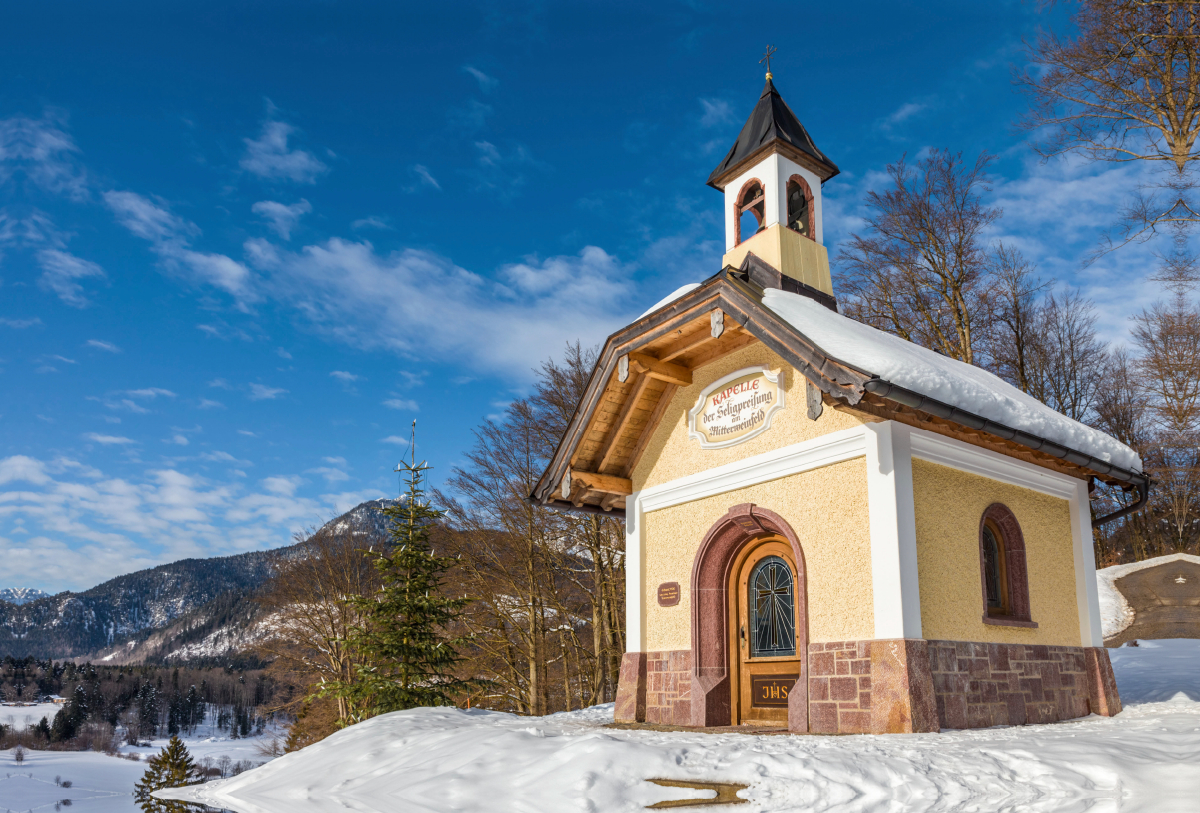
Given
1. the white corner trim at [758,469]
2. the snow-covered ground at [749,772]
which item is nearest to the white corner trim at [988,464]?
the white corner trim at [758,469]

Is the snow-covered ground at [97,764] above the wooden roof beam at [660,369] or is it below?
below

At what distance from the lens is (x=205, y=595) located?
195 m

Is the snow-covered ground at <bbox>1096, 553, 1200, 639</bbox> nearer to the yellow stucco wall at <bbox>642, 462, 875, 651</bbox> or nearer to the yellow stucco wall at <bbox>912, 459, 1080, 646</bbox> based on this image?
the yellow stucco wall at <bbox>912, 459, 1080, 646</bbox>

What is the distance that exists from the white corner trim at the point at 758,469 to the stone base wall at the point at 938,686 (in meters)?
1.83

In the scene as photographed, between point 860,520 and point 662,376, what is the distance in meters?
3.23

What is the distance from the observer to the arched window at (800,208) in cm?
1189

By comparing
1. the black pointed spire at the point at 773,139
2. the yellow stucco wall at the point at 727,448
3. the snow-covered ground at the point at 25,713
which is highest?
the black pointed spire at the point at 773,139

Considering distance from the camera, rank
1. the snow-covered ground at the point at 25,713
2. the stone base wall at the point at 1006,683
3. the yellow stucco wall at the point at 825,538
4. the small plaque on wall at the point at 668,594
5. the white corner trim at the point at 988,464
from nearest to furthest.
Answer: the stone base wall at the point at 1006,683 → the yellow stucco wall at the point at 825,538 → the white corner trim at the point at 988,464 → the small plaque on wall at the point at 668,594 → the snow-covered ground at the point at 25,713

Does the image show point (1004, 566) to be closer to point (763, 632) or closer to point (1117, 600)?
point (763, 632)

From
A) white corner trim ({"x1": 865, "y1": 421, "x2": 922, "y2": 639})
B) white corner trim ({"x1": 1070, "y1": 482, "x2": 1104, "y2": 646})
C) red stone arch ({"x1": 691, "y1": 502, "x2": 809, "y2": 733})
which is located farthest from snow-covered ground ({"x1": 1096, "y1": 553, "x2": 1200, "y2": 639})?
white corner trim ({"x1": 865, "y1": 421, "x2": 922, "y2": 639})

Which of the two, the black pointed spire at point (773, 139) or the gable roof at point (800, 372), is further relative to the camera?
the black pointed spire at point (773, 139)

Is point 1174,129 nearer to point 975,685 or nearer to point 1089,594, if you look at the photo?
point 1089,594

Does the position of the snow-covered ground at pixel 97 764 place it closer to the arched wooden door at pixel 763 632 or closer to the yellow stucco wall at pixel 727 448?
the yellow stucco wall at pixel 727 448

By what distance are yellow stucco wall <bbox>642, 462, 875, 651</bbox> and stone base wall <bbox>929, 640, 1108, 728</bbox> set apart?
0.83 meters
